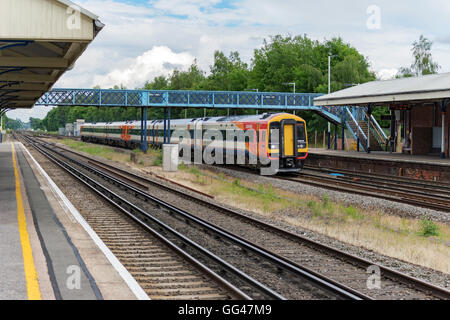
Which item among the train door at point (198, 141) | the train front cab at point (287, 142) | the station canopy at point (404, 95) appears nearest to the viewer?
the train front cab at point (287, 142)

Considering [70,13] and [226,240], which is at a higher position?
[70,13]

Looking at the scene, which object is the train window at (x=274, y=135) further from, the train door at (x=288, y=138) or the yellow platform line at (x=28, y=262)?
the yellow platform line at (x=28, y=262)

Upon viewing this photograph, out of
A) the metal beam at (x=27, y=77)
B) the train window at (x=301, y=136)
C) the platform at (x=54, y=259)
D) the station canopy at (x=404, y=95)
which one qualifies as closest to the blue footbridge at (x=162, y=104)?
the station canopy at (x=404, y=95)

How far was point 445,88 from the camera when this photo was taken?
24844 mm

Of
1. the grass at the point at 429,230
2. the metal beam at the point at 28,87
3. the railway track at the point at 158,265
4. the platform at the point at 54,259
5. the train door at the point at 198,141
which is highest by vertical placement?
the metal beam at the point at 28,87

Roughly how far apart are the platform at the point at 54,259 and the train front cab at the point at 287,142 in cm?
1211

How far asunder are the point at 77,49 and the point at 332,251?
26.7ft

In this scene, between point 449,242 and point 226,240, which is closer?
point 226,240

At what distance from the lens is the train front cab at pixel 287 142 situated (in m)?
23.6

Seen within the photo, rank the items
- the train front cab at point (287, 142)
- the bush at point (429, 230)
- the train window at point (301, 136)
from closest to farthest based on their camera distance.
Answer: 1. the bush at point (429, 230)
2. the train front cab at point (287, 142)
3. the train window at point (301, 136)

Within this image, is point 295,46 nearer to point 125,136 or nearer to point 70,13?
point 125,136

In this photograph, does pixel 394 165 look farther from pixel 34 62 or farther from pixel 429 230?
pixel 34 62

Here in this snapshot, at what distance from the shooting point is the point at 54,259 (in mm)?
7879
